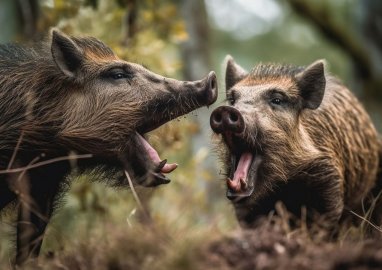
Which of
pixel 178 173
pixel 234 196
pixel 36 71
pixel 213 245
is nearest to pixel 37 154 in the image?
pixel 36 71

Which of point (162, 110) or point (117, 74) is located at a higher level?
point (117, 74)

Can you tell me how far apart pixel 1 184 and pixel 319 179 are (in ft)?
10.1

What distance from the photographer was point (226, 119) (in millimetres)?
6746

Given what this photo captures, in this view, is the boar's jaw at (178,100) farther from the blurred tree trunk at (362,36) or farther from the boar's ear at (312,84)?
the blurred tree trunk at (362,36)

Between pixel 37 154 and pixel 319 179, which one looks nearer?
pixel 37 154

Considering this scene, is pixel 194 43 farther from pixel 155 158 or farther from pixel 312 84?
pixel 155 158

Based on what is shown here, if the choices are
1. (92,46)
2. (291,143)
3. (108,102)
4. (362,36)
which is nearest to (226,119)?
(108,102)

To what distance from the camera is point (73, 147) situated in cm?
687

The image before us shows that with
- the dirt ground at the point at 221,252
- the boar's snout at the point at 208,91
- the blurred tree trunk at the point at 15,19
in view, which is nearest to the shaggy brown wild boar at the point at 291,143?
the boar's snout at the point at 208,91

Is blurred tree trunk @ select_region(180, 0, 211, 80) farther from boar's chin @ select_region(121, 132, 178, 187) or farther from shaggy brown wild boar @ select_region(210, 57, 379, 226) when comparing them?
boar's chin @ select_region(121, 132, 178, 187)

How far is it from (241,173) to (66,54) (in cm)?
186

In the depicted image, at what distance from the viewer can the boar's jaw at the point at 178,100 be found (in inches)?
267

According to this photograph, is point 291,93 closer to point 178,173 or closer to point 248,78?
point 248,78

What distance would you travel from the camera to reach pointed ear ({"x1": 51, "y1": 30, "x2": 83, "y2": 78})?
680cm
